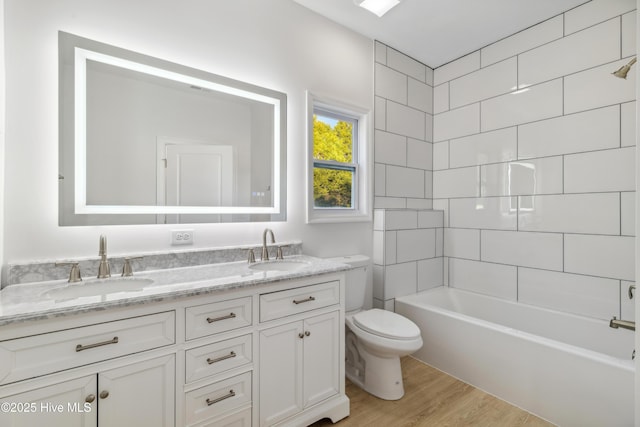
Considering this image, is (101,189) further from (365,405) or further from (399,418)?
(399,418)

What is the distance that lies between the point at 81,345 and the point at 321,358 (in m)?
1.07

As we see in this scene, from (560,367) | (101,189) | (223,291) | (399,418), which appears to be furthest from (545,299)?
(101,189)

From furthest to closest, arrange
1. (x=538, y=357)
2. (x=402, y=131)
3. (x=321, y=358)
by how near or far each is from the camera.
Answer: (x=402, y=131) < (x=538, y=357) < (x=321, y=358)

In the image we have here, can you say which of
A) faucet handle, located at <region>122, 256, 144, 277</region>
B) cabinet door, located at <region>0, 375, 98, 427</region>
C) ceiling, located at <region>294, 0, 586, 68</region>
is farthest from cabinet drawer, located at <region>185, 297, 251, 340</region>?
ceiling, located at <region>294, 0, 586, 68</region>

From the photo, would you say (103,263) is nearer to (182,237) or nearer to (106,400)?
(182,237)

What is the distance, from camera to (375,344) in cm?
178

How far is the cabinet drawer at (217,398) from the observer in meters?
1.18

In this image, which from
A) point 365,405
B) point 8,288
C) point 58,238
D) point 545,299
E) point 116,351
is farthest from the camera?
point 545,299

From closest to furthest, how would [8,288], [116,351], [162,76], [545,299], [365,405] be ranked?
1. [116,351]
2. [8,288]
3. [162,76]
4. [365,405]
5. [545,299]

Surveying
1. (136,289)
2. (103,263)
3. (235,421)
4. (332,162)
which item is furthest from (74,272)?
(332,162)

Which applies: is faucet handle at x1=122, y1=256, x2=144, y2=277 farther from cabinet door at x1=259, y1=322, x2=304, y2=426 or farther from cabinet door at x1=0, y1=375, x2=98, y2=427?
cabinet door at x1=259, y1=322, x2=304, y2=426

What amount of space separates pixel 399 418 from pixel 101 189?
2.04 meters

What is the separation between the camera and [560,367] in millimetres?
1623

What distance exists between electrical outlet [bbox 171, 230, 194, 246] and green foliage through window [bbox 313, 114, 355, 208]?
0.96m
